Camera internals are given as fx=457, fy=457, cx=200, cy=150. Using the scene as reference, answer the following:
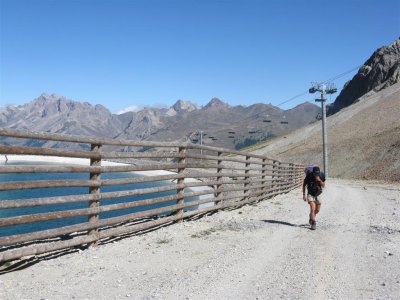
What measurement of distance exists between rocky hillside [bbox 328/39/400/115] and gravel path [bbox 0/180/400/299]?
129903 mm

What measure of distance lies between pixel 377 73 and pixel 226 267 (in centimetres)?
15178

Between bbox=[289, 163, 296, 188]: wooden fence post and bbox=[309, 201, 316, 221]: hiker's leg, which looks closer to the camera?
bbox=[309, 201, 316, 221]: hiker's leg

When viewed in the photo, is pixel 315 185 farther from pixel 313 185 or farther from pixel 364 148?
pixel 364 148

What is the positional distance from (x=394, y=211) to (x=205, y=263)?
33.5 ft

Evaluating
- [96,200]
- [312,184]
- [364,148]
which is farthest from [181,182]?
[364,148]

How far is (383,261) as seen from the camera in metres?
7.81

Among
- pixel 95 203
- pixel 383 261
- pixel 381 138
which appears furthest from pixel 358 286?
pixel 381 138

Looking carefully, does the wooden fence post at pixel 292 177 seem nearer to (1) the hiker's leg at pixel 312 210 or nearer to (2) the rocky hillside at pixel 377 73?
(1) the hiker's leg at pixel 312 210

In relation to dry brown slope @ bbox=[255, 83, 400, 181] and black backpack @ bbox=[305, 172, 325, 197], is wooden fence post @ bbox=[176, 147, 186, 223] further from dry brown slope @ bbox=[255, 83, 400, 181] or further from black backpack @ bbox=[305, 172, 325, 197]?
dry brown slope @ bbox=[255, 83, 400, 181]

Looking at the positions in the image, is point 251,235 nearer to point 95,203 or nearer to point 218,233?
point 218,233

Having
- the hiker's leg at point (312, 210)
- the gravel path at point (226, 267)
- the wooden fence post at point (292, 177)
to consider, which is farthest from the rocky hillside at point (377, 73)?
the gravel path at point (226, 267)

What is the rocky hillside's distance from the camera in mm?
134875

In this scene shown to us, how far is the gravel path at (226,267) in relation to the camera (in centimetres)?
595

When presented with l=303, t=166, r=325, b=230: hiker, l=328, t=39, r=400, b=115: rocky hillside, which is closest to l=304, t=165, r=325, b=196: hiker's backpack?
l=303, t=166, r=325, b=230: hiker
